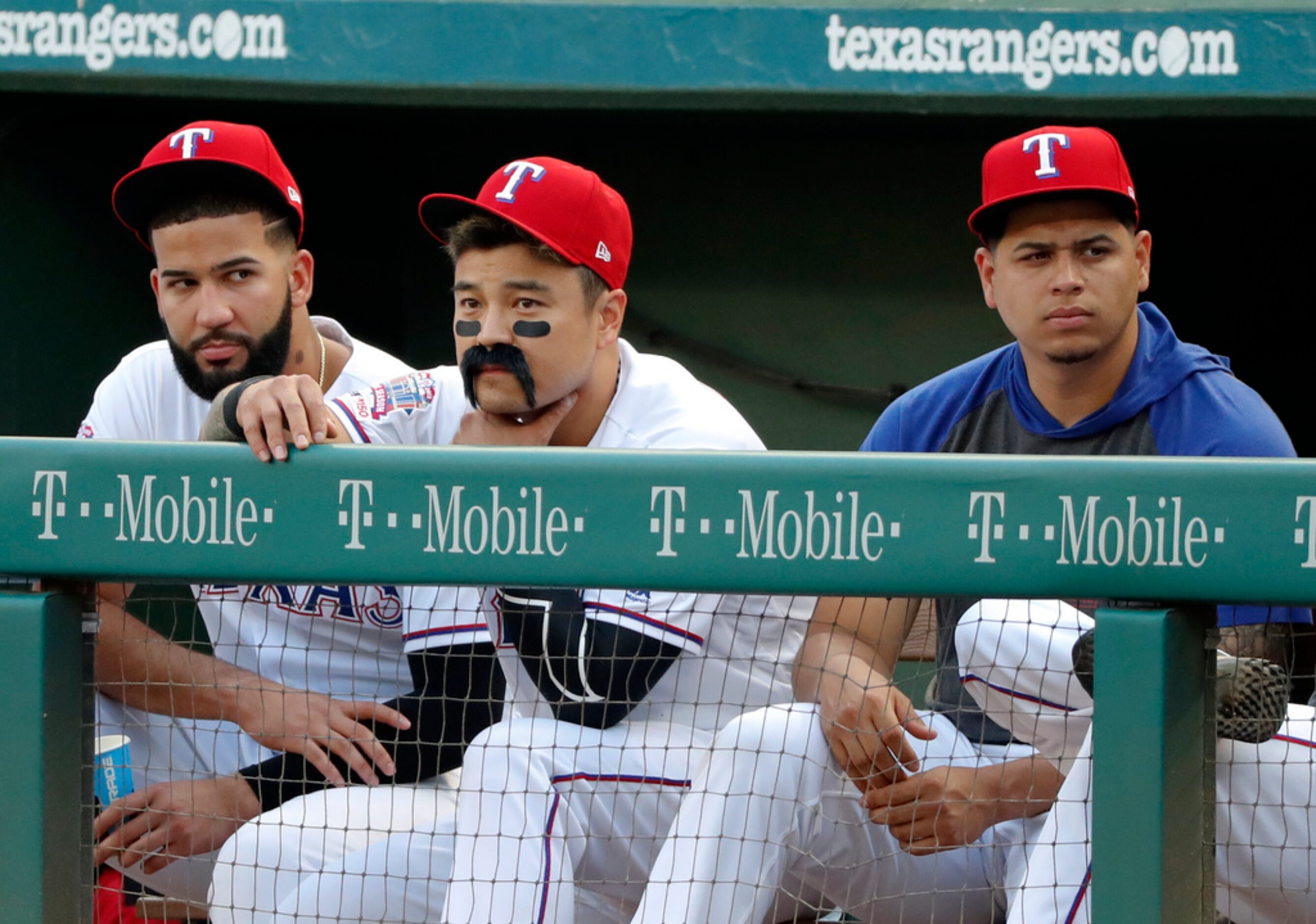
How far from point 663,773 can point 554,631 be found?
0.20 meters

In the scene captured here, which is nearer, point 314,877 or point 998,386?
point 314,877

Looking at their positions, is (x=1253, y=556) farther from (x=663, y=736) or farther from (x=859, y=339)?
(x=859, y=339)

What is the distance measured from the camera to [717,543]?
3.88ft

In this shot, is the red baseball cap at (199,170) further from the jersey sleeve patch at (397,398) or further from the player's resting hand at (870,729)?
the player's resting hand at (870,729)

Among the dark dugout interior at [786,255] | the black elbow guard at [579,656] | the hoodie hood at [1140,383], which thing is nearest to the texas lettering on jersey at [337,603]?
the black elbow guard at [579,656]

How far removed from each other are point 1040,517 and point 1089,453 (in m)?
0.79

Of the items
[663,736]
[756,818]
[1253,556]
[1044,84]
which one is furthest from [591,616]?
[1044,84]

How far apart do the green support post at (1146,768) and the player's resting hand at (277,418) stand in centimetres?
69

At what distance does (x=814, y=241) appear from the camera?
3.75 meters

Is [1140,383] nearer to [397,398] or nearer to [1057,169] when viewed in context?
[1057,169]

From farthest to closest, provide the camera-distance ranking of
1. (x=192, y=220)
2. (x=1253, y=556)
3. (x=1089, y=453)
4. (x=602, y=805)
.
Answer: (x=192, y=220) < (x=1089, y=453) < (x=602, y=805) < (x=1253, y=556)

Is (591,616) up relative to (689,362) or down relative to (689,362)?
down

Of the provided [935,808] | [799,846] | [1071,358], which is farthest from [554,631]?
[1071,358]

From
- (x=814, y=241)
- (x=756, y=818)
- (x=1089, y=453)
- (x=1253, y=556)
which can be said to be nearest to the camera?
(x=1253, y=556)
